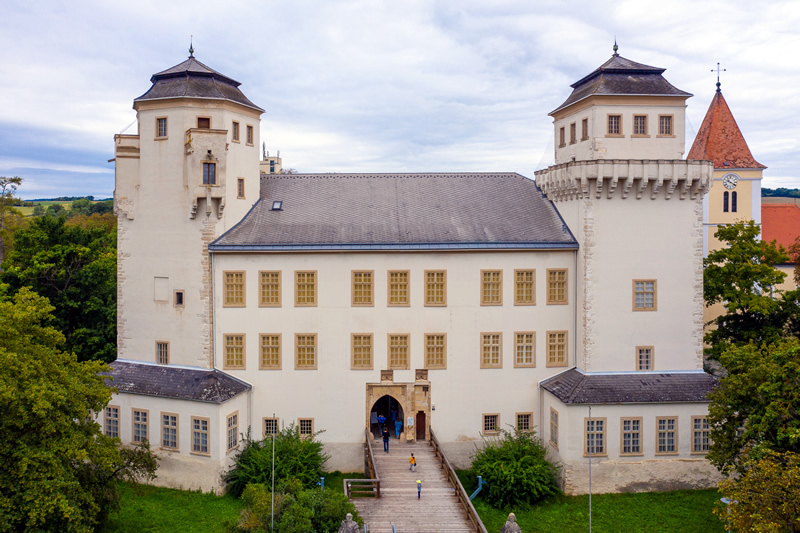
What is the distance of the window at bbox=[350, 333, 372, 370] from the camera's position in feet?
106

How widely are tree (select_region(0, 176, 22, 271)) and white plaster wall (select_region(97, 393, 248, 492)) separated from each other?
3358 cm

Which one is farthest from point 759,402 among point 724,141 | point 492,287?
point 724,141

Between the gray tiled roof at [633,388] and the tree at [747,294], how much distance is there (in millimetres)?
2670

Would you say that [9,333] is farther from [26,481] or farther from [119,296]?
[119,296]

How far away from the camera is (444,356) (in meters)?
32.7

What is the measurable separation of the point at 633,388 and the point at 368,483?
13088mm

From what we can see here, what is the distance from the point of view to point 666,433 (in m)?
30.2

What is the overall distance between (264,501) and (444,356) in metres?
12.6

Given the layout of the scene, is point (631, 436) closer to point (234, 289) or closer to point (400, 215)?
point (400, 215)

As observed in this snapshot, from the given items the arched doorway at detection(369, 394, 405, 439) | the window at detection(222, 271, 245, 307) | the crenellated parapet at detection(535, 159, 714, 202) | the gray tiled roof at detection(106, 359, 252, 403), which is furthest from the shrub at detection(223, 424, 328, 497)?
the crenellated parapet at detection(535, 159, 714, 202)

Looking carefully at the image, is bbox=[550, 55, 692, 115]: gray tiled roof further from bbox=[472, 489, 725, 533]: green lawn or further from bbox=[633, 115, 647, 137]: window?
bbox=[472, 489, 725, 533]: green lawn

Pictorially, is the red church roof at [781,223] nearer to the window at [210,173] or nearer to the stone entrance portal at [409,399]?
the stone entrance portal at [409,399]

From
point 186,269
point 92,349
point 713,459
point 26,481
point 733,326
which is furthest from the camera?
point 92,349

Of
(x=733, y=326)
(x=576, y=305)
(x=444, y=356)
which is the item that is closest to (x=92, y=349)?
(x=444, y=356)
